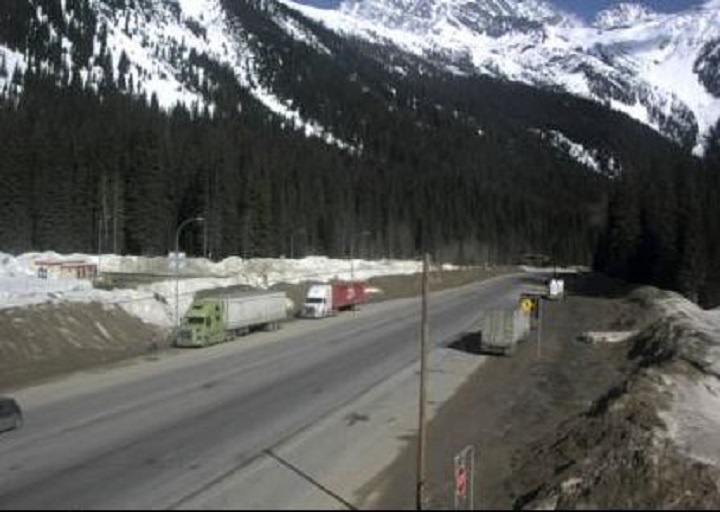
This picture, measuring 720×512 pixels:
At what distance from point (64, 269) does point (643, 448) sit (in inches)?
3248

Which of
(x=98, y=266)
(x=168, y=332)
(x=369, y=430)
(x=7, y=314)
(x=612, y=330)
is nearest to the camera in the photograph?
(x=369, y=430)

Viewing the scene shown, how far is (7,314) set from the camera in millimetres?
63344

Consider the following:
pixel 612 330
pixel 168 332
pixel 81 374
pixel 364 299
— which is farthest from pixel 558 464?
pixel 364 299

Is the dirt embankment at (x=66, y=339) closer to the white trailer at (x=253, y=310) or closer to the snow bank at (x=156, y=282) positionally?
the snow bank at (x=156, y=282)

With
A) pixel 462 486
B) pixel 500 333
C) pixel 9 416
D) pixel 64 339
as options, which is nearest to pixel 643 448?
pixel 462 486

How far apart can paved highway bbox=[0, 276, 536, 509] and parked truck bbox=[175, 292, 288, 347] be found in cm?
150

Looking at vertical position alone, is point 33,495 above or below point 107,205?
below

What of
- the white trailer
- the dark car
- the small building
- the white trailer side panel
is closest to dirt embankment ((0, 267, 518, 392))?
the white trailer

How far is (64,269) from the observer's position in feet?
350

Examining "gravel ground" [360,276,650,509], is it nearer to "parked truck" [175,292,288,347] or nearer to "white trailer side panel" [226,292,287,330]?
"parked truck" [175,292,288,347]

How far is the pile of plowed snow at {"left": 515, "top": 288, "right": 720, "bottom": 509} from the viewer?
27.3 metres

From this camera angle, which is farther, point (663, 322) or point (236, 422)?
point (663, 322)

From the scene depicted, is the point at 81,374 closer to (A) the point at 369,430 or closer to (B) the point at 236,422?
(B) the point at 236,422

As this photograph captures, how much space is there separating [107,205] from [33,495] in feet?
452
